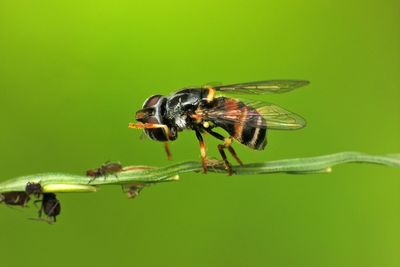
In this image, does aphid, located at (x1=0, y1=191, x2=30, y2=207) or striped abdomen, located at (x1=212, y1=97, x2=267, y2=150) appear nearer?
aphid, located at (x1=0, y1=191, x2=30, y2=207)

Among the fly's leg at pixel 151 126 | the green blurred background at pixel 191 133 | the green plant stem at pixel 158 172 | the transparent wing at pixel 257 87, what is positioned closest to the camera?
the green plant stem at pixel 158 172

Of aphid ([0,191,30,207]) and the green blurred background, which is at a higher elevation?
the green blurred background

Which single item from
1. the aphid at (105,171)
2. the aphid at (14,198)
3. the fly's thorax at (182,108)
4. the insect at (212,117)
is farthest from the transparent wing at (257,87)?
the aphid at (14,198)

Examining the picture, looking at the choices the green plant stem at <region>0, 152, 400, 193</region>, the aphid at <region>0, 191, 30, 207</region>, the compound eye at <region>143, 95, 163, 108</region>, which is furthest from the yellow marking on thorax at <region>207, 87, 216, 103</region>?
the aphid at <region>0, 191, 30, 207</region>

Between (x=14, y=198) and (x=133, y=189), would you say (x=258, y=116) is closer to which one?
(x=133, y=189)

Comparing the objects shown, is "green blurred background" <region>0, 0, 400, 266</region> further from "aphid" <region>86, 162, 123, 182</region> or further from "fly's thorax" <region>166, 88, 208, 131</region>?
"aphid" <region>86, 162, 123, 182</region>

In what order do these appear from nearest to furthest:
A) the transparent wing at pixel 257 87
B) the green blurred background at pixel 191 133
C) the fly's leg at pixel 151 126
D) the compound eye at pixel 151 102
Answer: the fly's leg at pixel 151 126, the compound eye at pixel 151 102, the transparent wing at pixel 257 87, the green blurred background at pixel 191 133

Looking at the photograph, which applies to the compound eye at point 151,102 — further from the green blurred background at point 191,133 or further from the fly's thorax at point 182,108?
the green blurred background at point 191,133

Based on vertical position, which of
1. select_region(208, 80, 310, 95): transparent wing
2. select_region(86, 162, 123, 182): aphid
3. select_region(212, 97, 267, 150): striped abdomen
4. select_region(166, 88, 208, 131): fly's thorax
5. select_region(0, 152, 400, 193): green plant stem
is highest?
select_region(208, 80, 310, 95): transparent wing
